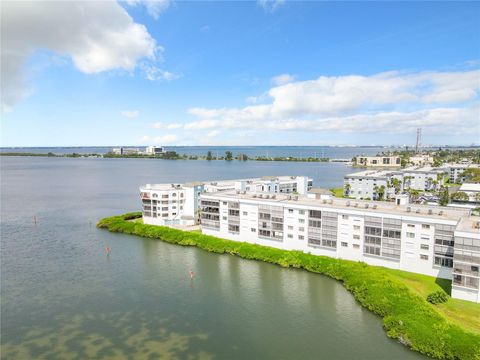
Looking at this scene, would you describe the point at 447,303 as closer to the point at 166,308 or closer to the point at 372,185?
the point at 166,308

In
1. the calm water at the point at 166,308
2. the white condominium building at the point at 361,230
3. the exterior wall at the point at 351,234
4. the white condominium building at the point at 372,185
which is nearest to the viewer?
the calm water at the point at 166,308

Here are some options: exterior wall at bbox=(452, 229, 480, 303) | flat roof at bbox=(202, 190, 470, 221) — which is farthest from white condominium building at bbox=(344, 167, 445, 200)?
exterior wall at bbox=(452, 229, 480, 303)

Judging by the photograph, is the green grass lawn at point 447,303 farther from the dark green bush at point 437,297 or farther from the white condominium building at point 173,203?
the white condominium building at point 173,203

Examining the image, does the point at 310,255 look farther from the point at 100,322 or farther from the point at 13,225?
the point at 13,225

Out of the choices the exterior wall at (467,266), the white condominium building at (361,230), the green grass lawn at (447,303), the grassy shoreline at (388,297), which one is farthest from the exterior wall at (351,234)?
the exterior wall at (467,266)

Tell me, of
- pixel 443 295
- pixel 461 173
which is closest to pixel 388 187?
pixel 461 173

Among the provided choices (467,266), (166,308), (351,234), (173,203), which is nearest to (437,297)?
(467,266)
